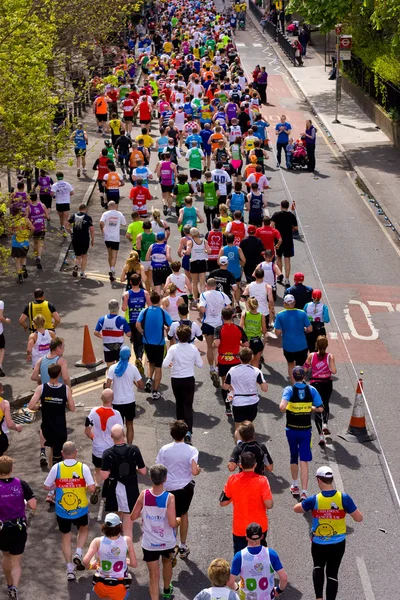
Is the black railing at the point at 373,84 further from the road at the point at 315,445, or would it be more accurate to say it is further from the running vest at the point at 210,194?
the running vest at the point at 210,194

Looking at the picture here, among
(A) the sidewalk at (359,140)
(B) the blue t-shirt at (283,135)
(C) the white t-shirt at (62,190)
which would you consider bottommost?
(A) the sidewalk at (359,140)

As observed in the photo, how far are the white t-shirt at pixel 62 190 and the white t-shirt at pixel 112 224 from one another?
372 cm

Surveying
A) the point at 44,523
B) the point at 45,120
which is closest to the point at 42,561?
the point at 44,523

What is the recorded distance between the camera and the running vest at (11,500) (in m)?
11.2

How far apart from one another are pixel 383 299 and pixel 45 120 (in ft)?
23.4

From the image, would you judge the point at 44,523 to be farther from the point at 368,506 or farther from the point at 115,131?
the point at 115,131

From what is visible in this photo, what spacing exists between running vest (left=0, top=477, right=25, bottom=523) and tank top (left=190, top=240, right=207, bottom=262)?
31.1 ft

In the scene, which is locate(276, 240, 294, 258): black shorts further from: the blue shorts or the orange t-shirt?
the orange t-shirt

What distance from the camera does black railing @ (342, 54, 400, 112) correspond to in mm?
39438

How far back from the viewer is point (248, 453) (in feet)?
36.0

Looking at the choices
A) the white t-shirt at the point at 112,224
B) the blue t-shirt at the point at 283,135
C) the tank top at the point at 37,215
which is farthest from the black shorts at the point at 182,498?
the blue t-shirt at the point at 283,135

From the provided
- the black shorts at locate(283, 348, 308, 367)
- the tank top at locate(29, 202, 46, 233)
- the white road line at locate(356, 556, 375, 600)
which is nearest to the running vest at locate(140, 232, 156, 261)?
the tank top at locate(29, 202, 46, 233)

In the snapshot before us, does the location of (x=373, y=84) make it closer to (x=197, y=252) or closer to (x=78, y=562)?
(x=197, y=252)

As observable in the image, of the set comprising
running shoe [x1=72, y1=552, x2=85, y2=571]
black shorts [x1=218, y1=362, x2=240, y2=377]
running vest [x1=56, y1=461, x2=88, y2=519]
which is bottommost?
black shorts [x1=218, y1=362, x2=240, y2=377]
